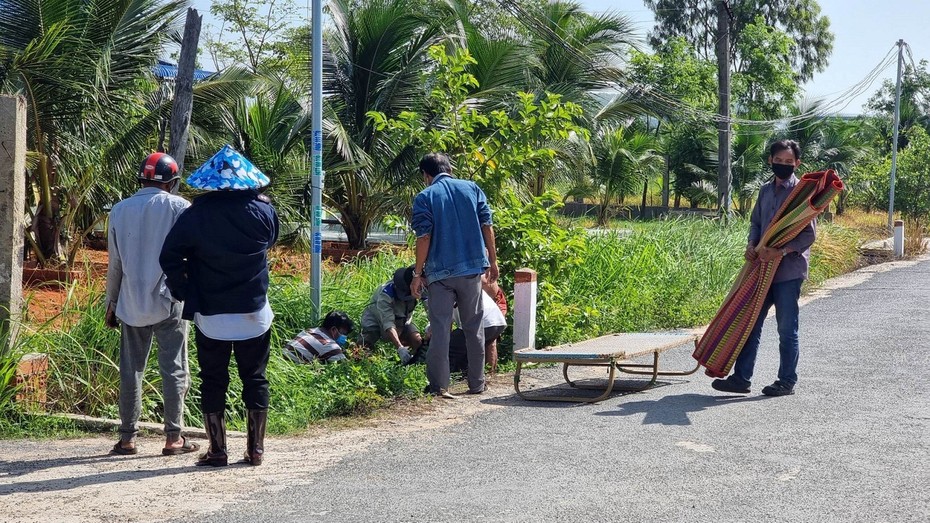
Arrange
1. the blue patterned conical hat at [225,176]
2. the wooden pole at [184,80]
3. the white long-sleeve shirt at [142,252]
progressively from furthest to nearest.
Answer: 1. the wooden pole at [184,80]
2. the white long-sleeve shirt at [142,252]
3. the blue patterned conical hat at [225,176]

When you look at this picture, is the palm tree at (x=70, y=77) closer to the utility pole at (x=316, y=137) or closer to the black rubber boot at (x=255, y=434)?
the utility pole at (x=316, y=137)

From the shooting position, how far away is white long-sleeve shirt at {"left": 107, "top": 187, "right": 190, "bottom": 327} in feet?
19.9

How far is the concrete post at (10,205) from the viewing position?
7.11 meters

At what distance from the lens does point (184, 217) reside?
576 centimetres

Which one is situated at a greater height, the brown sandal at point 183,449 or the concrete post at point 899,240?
the concrete post at point 899,240

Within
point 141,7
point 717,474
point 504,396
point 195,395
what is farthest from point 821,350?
point 141,7

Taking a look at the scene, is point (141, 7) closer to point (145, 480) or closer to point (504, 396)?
point (504, 396)

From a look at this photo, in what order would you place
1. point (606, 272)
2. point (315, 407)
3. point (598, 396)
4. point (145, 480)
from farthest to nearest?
point (606, 272), point (598, 396), point (315, 407), point (145, 480)

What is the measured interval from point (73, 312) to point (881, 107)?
62611 mm

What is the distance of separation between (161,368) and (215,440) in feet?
2.14

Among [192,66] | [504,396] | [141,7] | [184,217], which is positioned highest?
[141,7]

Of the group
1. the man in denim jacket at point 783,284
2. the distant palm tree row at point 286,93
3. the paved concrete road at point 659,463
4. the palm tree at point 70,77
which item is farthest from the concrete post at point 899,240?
the man in denim jacket at point 783,284

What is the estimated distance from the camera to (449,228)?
25.8ft

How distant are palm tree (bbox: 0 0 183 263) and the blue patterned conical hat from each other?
4.87 meters
